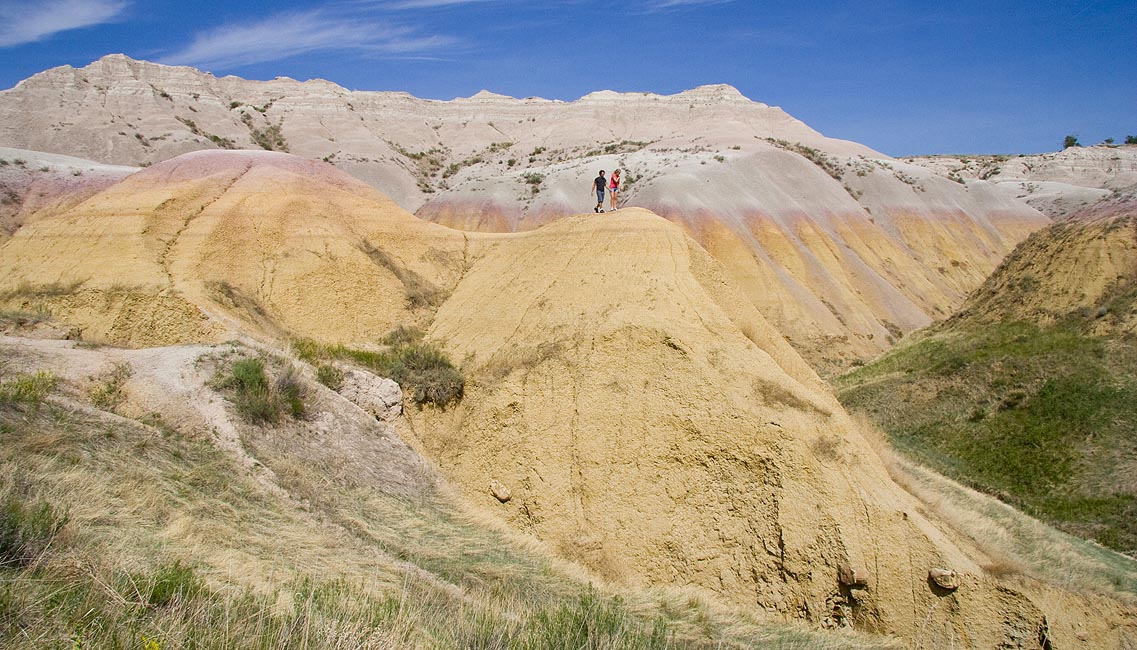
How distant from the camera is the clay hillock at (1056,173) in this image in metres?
62.2

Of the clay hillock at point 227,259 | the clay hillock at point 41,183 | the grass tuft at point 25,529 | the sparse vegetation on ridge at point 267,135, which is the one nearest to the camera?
the grass tuft at point 25,529

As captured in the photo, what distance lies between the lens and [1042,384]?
18.3 m

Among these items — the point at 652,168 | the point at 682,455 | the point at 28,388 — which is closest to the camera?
the point at 28,388

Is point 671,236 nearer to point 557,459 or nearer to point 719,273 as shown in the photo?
point 719,273

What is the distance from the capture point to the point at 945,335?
2492 centimetres

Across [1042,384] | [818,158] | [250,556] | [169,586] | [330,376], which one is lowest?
[1042,384]

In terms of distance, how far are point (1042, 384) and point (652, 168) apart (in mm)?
26620

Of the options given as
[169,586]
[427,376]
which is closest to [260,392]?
[427,376]

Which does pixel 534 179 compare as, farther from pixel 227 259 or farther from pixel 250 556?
pixel 250 556

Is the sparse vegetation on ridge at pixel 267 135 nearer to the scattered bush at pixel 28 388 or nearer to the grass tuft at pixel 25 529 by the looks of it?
the scattered bush at pixel 28 388

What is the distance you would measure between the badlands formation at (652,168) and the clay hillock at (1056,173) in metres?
7.79

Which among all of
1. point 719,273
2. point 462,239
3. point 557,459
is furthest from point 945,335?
point 557,459

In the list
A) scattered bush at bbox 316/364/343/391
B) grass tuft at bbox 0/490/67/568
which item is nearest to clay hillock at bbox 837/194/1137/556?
scattered bush at bbox 316/364/343/391

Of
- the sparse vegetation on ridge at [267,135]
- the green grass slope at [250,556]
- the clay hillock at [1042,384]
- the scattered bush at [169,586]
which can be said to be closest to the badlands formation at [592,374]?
the green grass slope at [250,556]
